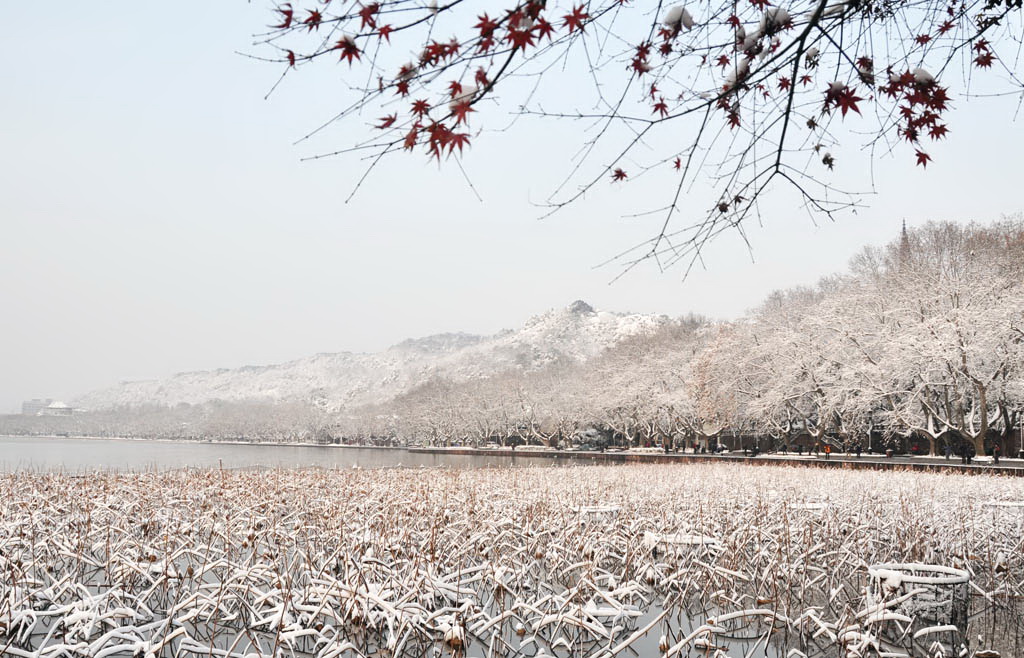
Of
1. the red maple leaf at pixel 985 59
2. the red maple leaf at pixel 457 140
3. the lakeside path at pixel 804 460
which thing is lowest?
the lakeside path at pixel 804 460

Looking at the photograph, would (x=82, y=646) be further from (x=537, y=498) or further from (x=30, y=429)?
(x=30, y=429)

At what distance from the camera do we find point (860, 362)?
105 ft

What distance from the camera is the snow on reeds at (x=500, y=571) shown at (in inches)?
199

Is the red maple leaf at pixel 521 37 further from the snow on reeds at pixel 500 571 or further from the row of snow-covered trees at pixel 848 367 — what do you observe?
the row of snow-covered trees at pixel 848 367

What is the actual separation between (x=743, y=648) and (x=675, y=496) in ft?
18.5

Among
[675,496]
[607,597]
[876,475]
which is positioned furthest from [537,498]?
[876,475]

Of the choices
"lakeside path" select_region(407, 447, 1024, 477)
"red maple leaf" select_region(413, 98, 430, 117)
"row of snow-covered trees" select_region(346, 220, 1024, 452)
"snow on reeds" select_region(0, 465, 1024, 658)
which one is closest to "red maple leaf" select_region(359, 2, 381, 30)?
"red maple leaf" select_region(413, 98, 430, 117)

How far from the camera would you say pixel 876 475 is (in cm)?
1736

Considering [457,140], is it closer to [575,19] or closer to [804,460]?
[575,19]

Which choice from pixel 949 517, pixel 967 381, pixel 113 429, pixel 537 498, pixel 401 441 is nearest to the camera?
pixel 949 517

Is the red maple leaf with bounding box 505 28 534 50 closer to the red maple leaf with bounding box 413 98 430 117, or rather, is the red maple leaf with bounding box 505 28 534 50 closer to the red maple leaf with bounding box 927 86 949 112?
the red maple leaf with bounding box 413 98 430 117

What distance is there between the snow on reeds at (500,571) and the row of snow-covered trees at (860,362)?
16.1m

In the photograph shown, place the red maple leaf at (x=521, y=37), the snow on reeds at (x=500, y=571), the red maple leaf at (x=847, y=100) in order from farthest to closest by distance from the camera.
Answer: the snow on reeds at (x=500, y=571), the red maple leaf at (x=847, y=100), the red maple leaf at (x=521, y=37)

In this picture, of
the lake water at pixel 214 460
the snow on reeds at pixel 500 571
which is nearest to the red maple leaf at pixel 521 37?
the snow on reeds at pixel 500 571
